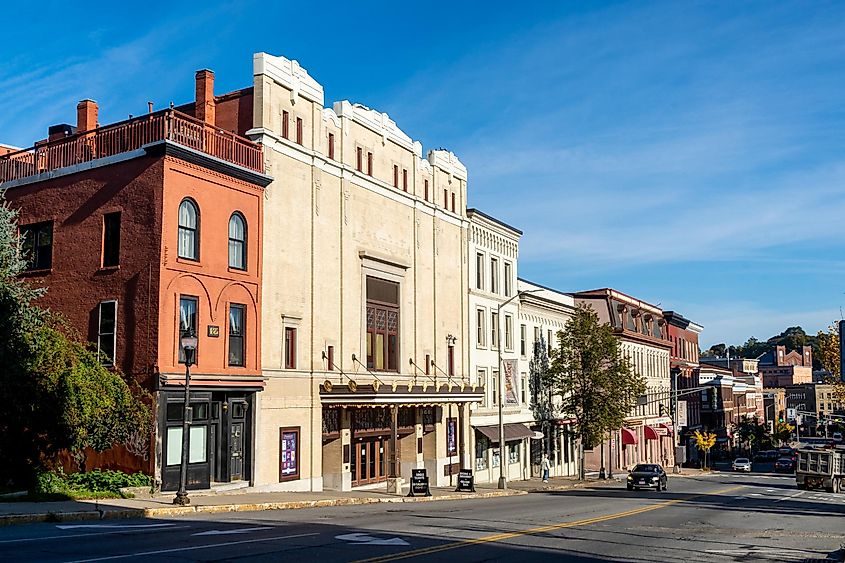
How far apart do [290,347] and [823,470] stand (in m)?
37.3

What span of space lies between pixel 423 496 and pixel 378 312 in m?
10.0

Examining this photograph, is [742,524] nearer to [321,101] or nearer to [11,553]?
[11,553]

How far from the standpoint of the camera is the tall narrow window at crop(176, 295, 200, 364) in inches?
1187

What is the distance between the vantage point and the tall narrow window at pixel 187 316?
30.1 meters

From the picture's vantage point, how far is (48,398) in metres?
27.4

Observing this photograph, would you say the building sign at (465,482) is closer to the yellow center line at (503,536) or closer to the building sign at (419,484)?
the building sign at (419,484)

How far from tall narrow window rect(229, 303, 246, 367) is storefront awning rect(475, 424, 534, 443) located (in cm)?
2157

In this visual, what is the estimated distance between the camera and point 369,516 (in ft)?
84.1

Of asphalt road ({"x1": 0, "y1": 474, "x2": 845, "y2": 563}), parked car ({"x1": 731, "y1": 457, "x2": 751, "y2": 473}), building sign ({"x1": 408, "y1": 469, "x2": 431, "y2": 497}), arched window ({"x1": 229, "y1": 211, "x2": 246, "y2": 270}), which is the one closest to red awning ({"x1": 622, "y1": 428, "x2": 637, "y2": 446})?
parked car ({"x1": 731, "y1": 457, "x2": 751, "y2": 473})

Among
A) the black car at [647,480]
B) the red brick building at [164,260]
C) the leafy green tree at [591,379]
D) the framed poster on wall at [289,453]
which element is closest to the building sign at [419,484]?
the framed poster on wall at [289,453]

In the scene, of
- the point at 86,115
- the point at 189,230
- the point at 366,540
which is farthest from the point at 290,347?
the point at 366,540

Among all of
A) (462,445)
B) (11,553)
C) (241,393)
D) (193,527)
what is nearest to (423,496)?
(241,393)

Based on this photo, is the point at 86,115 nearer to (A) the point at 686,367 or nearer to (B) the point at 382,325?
(B) the point at 382,325

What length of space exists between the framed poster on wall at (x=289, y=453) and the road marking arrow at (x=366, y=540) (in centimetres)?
1562
